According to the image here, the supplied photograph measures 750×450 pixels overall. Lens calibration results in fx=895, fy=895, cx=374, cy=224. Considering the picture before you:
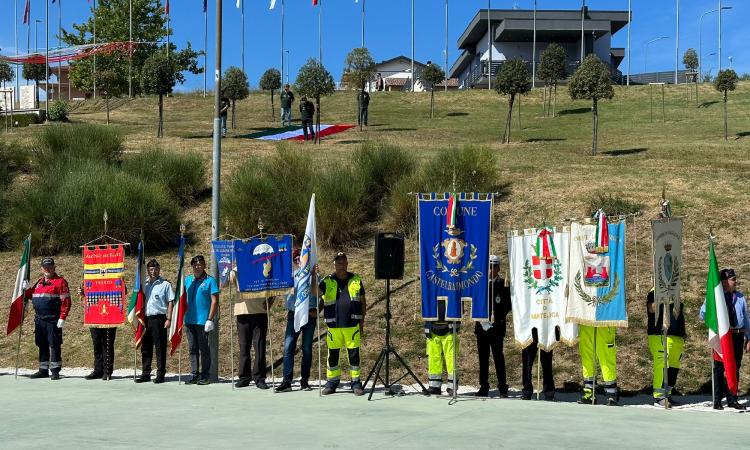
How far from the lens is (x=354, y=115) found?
4756 cm

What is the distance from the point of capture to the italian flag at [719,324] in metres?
11.0

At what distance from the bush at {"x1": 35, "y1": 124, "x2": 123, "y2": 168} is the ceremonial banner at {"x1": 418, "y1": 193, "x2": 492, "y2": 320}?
16.7 m

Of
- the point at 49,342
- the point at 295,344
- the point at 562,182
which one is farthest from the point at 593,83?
the point at 49,342

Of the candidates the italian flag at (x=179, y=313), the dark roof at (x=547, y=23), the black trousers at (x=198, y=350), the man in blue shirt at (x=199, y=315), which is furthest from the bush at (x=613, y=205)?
the dark roof at (x=547, y=23)

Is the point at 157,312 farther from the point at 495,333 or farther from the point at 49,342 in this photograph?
the point at 495,333

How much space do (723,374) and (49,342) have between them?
9.91 meters

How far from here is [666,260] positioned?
11484 mm

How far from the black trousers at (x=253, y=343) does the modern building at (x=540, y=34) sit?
5181cm

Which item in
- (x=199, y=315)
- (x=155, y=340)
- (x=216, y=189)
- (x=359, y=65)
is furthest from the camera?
(x=359, y=65)

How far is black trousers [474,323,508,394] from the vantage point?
12094 millimetres

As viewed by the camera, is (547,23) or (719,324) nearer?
(719,324)

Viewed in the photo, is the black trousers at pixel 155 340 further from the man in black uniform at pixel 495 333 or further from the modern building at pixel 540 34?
the modern building at pixel 540 34

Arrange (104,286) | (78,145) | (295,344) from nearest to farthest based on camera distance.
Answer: (295,344) → (104,286) → (78,145)

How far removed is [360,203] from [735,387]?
40.0ft
